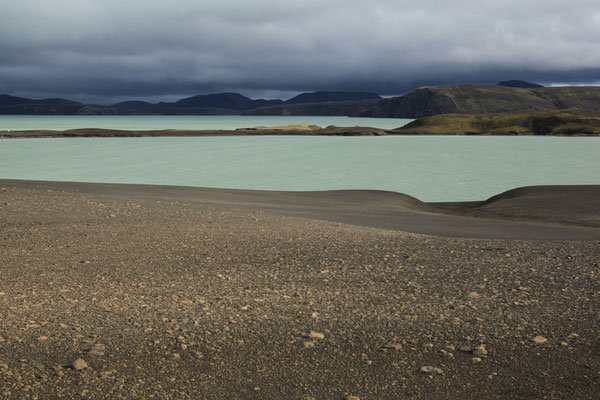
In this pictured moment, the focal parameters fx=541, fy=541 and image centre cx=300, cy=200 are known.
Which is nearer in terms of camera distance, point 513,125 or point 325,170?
point 325,170

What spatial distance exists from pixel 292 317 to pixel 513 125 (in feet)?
515

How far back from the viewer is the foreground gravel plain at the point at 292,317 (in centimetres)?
596

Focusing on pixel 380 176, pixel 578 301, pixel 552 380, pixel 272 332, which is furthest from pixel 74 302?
pixel 380 176

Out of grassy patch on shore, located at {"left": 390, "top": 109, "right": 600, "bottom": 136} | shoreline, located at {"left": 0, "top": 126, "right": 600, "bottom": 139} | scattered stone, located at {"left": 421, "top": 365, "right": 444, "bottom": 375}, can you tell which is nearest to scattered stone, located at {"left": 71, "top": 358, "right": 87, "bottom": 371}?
scattered stone, located at {"left": 421, "top": 365, "right": 444, "bottom": 375}

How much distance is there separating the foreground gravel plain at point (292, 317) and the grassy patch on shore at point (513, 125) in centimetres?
14224

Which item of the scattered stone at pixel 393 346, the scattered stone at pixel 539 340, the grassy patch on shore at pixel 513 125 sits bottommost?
the scattered stone at pixel 393 346

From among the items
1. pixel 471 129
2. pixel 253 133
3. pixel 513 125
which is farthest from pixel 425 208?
pixel 513 125

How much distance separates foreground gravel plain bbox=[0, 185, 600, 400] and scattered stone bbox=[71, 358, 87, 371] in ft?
0.06

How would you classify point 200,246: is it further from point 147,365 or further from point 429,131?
point 429,131

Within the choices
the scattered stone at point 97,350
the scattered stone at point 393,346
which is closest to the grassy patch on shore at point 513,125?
the scattered stone at point 393,346

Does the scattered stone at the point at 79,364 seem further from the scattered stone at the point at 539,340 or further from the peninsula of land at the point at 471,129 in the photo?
the peninsula of land at the point at 471,129

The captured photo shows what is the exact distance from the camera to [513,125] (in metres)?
151

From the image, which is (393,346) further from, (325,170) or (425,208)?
(325,170)

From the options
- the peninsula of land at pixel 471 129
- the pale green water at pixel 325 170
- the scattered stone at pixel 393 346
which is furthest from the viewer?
the peninsula of land at pixel 471 129
